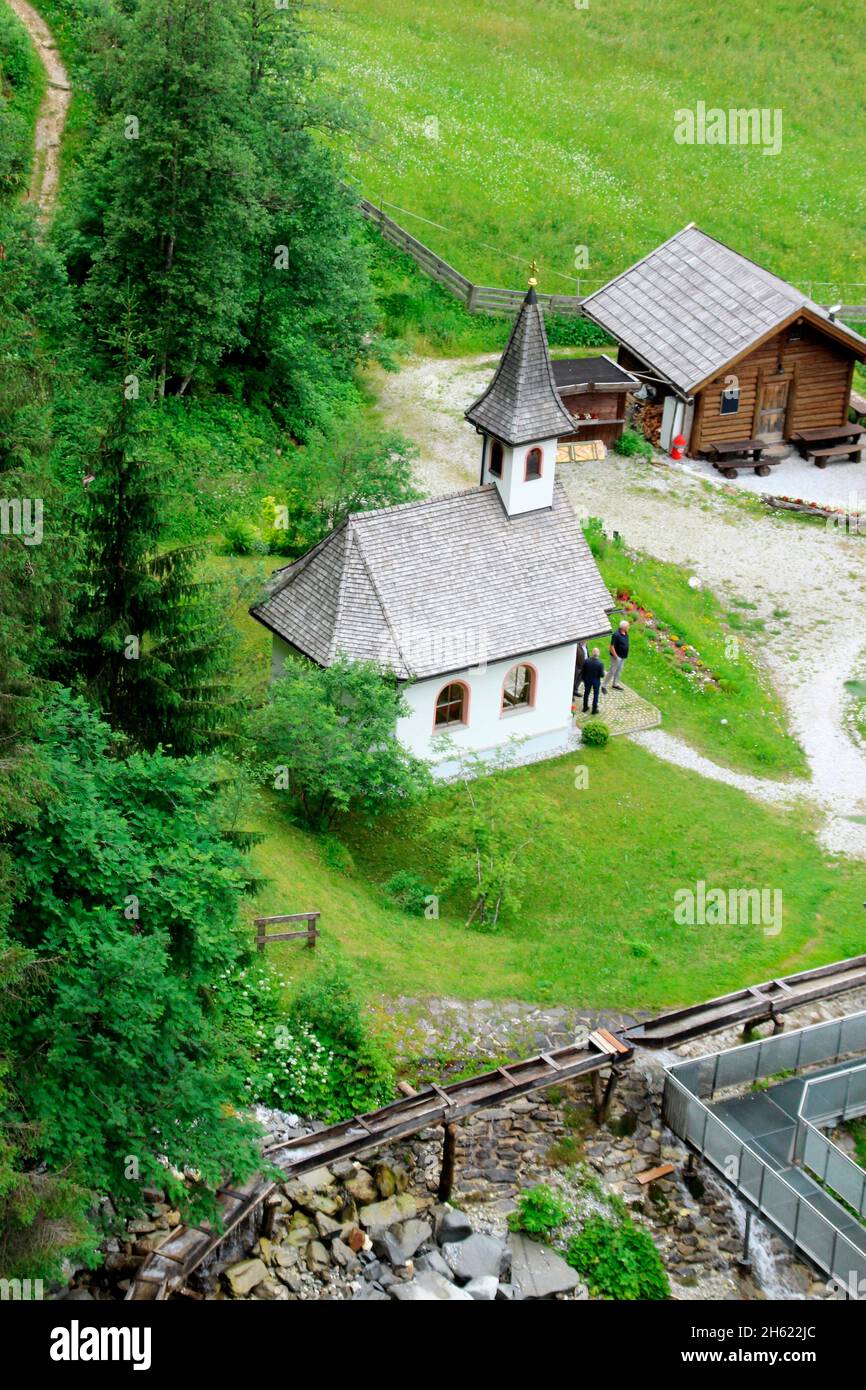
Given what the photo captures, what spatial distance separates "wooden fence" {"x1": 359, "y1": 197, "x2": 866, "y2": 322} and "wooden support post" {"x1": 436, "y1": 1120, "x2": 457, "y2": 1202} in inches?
1447

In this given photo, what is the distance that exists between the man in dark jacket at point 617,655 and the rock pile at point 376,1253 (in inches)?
632

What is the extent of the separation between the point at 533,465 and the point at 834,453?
18.5 metres

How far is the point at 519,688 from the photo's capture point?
36125 millimetres

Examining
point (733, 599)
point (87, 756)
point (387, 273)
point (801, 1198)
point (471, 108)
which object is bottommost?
point (801, 1198)

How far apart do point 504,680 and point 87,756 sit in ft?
51.7

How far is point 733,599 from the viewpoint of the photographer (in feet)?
142

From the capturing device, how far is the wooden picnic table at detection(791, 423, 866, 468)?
50625mm

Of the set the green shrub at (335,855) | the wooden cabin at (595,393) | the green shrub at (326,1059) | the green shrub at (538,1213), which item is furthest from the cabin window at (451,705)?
the wooden cabin at (595,393)

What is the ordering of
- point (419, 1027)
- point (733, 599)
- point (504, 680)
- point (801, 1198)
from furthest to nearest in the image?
point (733, 599), point (504, 680), point (419, 1027), point (801, 1198)

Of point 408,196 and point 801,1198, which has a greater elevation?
point 408,196

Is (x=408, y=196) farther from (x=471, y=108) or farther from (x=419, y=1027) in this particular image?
(x=419, y=1027)

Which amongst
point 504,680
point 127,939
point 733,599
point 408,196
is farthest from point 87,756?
point 408,196

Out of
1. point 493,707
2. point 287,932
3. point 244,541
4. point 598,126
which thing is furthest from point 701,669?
point 598,126

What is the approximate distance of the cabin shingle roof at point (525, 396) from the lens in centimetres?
3447
